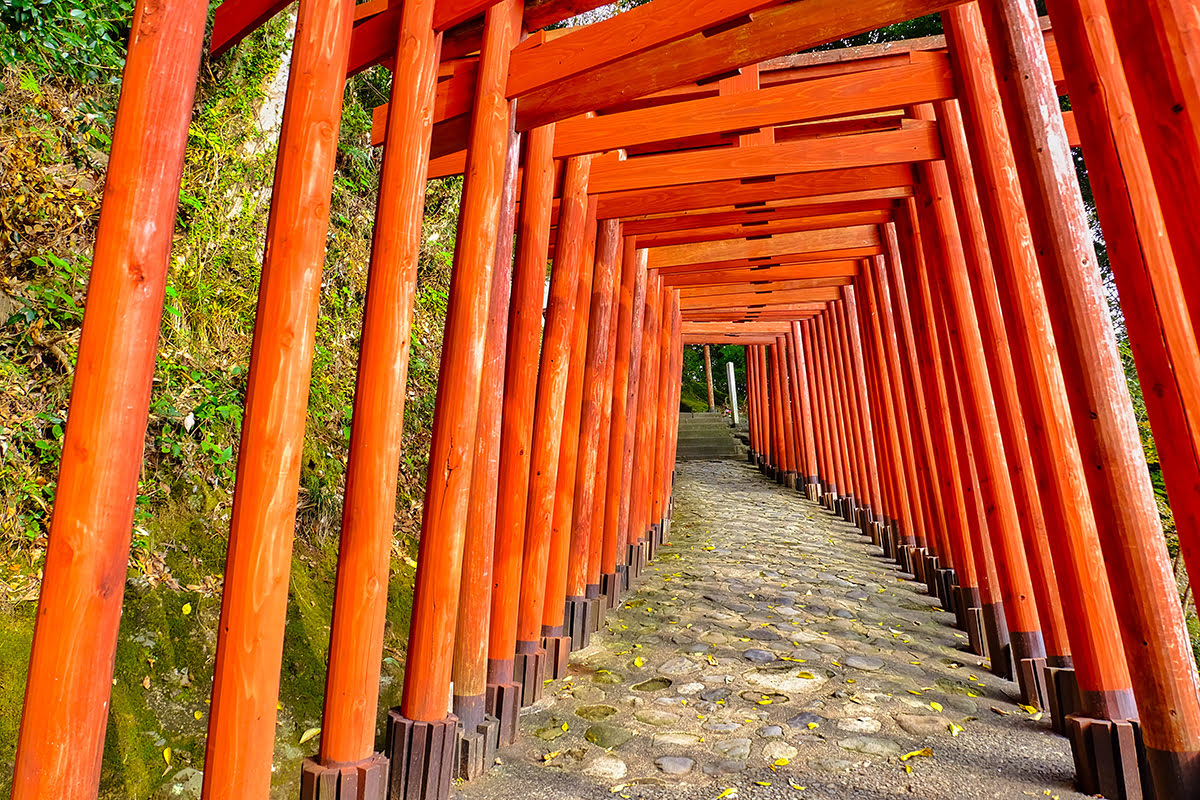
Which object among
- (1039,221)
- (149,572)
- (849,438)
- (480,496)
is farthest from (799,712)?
(849,438)

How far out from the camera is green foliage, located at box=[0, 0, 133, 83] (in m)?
3.90

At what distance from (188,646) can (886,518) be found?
23.8 ft

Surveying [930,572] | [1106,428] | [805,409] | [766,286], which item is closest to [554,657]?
[1106,428]

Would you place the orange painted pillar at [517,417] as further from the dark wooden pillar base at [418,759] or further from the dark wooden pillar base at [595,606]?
the dark wooden pillar base at [595,606]

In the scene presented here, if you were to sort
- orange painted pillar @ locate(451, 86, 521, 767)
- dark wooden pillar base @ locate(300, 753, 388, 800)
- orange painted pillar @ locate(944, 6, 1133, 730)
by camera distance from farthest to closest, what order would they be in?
orange painted pillar @ locate(451, 86, 521, 767), orange painted pillar @ locate(944, 6, 1133, 730), dark wooden pillar base @ locate(300, 753, 388, 800)

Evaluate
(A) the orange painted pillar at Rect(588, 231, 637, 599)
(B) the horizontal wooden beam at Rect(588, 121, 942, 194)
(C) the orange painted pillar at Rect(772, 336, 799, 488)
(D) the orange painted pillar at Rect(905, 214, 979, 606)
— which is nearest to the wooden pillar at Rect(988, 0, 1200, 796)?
(B) the horizontal wooden beam at Rect(588, 121, 942, 194)

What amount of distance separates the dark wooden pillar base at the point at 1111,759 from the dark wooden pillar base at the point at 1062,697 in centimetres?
49

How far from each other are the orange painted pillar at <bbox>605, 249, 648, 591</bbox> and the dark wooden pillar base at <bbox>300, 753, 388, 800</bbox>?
11.6 ft

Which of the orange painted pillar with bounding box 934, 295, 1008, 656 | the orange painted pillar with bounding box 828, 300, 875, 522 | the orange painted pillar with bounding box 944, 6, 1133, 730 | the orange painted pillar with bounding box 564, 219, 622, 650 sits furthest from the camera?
the orange painted pillar with bounding box 828, 300, 875, 522

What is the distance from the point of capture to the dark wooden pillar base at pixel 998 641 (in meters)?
4.02

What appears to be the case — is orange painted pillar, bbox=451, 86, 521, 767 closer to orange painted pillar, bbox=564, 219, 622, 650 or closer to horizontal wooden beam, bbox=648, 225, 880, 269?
orange painted pillar, bbox=564, 219, 622, 650

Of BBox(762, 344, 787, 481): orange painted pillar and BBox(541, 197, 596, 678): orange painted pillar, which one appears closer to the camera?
BBox(541, 197, 596, 678): orange painted pillar

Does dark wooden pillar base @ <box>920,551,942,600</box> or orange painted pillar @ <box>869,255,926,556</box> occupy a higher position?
orange painted pillar @ <box>869,255,926,556</box>

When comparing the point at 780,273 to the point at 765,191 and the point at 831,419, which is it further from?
the point at 831,419
